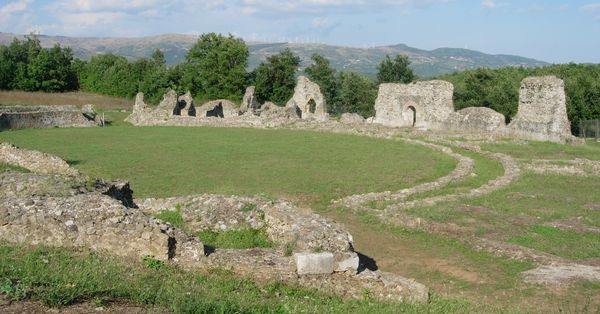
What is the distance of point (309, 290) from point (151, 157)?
20684 millimetres

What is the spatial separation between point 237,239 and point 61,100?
63331 millimetres

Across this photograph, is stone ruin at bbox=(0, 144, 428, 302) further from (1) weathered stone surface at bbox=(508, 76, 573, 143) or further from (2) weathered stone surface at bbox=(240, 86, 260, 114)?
(2) weathered stone surface at bbox=(240, 86, 260, 114)

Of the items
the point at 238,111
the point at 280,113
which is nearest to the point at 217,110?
the point at 238,111

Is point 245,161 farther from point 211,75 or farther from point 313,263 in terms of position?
point 211,75

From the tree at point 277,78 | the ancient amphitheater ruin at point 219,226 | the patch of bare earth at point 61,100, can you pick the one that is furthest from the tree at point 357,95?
the ancient amphitheater ruin at point 219,226

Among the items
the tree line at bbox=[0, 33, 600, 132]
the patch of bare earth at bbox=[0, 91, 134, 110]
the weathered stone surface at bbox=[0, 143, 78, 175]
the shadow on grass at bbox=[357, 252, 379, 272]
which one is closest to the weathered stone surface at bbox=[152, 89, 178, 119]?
the patch of bare earth at bbox=[0, 91, 134, 110]

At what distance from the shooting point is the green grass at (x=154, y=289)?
6.68 meters

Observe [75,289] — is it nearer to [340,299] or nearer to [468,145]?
[340,299]

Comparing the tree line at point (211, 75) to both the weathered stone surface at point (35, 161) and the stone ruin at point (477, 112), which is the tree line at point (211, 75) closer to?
the stone ruin at point (477, 112)

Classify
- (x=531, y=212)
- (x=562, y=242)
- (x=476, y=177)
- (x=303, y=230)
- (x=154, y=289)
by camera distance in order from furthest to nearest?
(x=476, y=177)
(x=531, y=212)
(x=562, y=242)
(x=303, y=230)
(x=154, y=289)

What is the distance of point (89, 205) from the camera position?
10.1m

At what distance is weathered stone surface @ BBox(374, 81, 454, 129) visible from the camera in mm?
47062

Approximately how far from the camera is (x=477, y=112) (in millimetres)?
42812

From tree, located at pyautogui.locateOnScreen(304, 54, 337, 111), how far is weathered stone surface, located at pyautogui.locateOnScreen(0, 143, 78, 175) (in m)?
58.0
